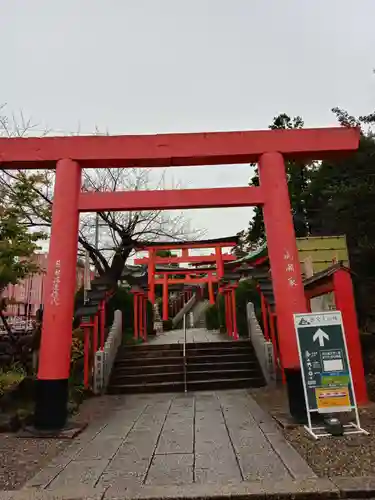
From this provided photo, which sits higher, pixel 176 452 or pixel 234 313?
pixel 234 313

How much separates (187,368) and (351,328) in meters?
5.04

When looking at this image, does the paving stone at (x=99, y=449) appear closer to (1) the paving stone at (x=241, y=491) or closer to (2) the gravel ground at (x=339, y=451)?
(1) the paving stone at (x=241, y=491)

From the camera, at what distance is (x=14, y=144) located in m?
6.75

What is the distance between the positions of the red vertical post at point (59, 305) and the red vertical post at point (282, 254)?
3491 millimetres

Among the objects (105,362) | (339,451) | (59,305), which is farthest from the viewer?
(105,362)

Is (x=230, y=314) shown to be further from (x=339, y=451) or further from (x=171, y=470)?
(x=171, y=470)

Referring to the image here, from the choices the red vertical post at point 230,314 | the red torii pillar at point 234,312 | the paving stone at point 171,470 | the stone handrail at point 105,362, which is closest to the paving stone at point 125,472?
the paving stone at point 171,470

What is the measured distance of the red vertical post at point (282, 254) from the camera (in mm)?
6176

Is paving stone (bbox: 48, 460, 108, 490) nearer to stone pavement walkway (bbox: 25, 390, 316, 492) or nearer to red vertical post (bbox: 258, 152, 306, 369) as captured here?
stone pavement walkway (bbox: 25, 390, 316, 492)

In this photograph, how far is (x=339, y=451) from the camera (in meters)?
4.50

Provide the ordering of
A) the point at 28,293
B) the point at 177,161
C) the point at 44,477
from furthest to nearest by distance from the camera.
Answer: the point at 28,293, the point at 177,161, the point at 44,477

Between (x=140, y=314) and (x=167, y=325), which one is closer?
(x=140, y=314)

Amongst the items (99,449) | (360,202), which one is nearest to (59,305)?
→ (99,449)

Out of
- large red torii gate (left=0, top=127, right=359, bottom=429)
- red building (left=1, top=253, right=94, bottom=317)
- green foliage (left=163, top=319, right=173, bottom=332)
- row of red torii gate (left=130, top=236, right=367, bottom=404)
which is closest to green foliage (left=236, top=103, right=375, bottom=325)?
row of red torii gate (left=130, top=236, right=367, bottom=404)
